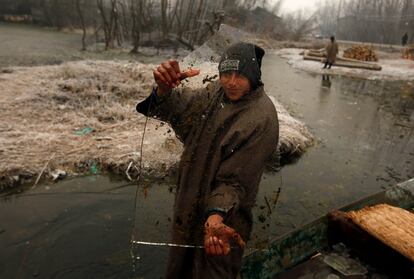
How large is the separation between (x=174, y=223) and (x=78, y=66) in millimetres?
9923

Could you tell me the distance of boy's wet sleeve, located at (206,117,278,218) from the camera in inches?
73.5

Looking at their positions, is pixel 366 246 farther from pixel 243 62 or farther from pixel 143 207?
pixel 243 62

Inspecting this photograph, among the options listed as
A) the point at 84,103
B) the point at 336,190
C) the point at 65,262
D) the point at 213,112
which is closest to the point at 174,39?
the point at 84,103

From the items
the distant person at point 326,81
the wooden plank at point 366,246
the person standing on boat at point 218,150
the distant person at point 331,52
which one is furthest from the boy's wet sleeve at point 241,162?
the distant person at point 331,52

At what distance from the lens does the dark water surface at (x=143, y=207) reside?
98.0 inches

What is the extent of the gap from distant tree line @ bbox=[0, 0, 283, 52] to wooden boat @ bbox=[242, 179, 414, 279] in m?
13.4

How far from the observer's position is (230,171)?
6.16 feet

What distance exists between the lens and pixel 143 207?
2.40 meters

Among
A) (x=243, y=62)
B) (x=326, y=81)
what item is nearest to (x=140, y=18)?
(x=326, y=81)

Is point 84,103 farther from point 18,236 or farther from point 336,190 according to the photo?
point 336,190

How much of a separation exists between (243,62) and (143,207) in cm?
111

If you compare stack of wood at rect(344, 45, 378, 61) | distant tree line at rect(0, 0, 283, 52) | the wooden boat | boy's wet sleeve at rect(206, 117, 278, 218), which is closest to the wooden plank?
the wooden boat

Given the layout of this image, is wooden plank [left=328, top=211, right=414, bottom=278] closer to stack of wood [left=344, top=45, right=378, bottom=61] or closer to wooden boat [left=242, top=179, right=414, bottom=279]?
wooden boat [left=242, top=179, right=414, bottom=279]

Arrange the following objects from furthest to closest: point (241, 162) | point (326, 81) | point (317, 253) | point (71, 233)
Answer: point (326, 81) → point (71, 233) → point (317, 253) → point (241, 162)
